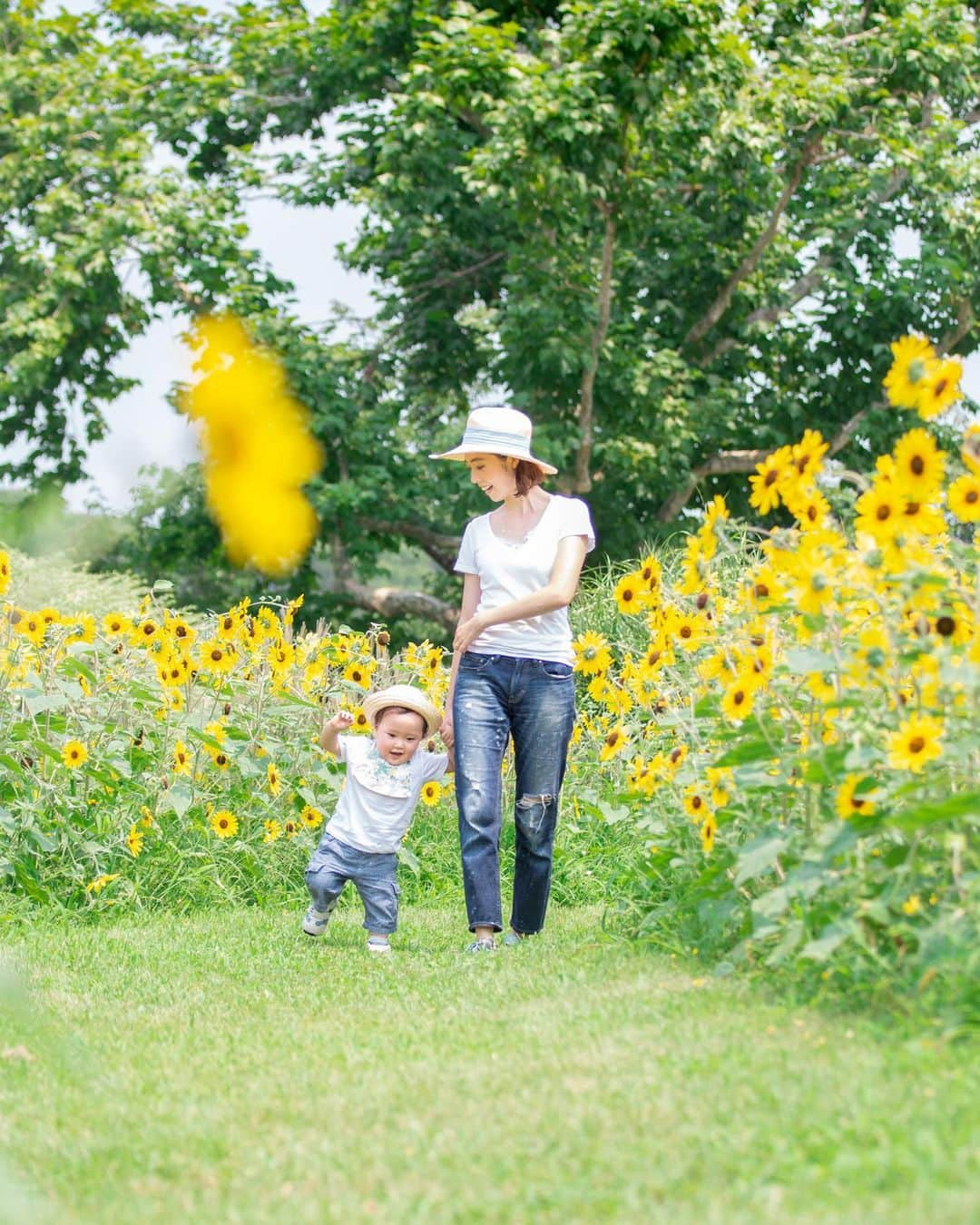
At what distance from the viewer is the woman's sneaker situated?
489 centimetres

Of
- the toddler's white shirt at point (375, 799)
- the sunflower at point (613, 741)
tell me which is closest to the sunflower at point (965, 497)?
the sunflower at point (613, 741)

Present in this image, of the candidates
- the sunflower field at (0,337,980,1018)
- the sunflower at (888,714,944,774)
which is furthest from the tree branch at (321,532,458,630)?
the sunflower at (888,714,944,774)

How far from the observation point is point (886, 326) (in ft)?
52.6

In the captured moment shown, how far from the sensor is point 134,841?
212 inches

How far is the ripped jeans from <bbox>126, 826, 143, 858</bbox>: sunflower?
1.36 m

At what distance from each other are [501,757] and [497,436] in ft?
3.27

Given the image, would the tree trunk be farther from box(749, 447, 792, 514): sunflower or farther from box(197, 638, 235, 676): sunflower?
box(749, 447, 792, 514): sunflower

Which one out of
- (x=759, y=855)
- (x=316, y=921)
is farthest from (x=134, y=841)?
(x=759, y=855)

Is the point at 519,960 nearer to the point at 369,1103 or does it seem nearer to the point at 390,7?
the point at 369,1103

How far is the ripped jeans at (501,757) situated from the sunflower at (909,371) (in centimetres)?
175

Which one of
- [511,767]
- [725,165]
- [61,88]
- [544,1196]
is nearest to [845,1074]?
[544,1196]

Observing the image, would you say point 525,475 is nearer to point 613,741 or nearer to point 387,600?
point 613,741

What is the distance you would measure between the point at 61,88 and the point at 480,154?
699cm

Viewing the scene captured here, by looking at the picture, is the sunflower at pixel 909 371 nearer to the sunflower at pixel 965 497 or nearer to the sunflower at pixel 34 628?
the sunflower at pixel 965 497
